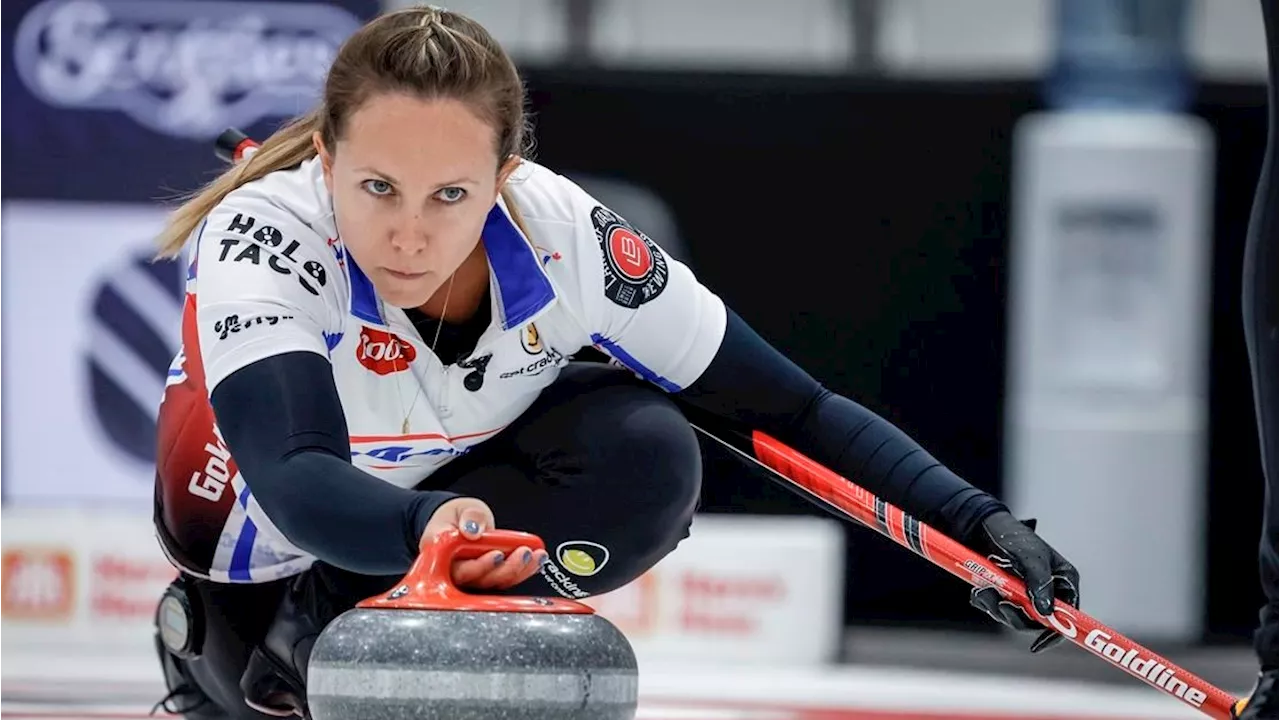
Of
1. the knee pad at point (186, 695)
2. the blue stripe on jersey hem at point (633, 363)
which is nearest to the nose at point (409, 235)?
the blue stripe on jersey hem at point (633, 363)

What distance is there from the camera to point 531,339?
83.6 inches

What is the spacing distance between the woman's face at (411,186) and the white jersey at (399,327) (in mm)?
82

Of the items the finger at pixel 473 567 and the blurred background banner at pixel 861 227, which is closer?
the finger at pixel 473 567

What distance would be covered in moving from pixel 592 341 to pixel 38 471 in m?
2.96

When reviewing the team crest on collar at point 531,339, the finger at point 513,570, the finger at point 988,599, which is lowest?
the finger at point 988,599

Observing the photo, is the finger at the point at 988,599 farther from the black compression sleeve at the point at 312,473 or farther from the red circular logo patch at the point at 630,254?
the black compression sleeve at the point at 312,473

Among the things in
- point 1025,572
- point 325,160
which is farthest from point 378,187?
point 1025,572

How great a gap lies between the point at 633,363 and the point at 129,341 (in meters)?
2.83

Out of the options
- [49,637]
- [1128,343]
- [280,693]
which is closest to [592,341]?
[280,693]

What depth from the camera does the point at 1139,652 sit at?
202 centimetres

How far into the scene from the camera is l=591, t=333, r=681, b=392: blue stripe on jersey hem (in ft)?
7.18

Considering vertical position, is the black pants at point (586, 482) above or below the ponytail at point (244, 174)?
below

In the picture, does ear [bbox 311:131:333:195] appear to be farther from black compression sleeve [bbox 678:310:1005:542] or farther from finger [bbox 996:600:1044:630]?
finger [bbox 996:600:1044:630]

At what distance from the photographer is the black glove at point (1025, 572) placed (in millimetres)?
1951
